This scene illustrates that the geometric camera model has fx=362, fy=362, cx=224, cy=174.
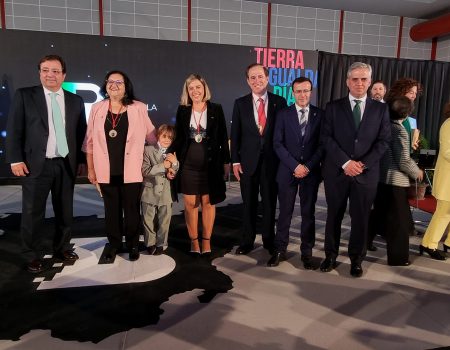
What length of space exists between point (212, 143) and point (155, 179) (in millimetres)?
550

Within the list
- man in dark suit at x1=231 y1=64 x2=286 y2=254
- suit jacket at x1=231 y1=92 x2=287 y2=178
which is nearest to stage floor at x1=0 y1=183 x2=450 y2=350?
man in dark suit at x1=231 y1=64 x2=286 y2=254

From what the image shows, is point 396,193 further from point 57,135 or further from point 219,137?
point 57,135

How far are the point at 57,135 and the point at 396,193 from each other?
8.37ft

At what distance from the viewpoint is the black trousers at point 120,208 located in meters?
2.77

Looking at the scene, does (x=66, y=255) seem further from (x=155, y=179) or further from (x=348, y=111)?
(x=348, y=111)

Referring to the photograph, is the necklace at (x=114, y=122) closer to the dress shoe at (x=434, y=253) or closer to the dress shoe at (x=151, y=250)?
the dress shoe at (x=151, y=250)

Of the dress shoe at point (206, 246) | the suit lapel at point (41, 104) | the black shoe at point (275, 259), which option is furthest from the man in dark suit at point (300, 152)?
the suit lapel at point (41, 104)

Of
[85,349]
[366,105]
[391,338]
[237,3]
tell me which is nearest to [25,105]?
[85,349]

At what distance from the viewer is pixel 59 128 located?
2604 mm

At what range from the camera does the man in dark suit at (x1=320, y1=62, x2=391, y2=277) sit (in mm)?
2455

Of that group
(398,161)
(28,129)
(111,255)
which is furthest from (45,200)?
(398,161)

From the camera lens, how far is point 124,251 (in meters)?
3.08

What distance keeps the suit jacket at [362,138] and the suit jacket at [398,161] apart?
0.77ft

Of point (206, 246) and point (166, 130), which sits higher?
point (166, 130)
